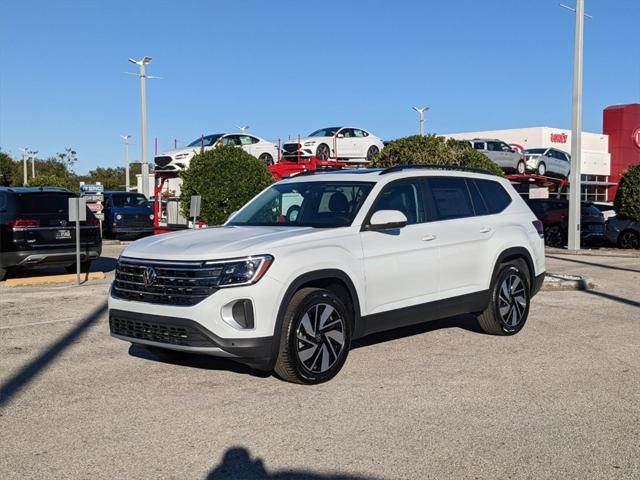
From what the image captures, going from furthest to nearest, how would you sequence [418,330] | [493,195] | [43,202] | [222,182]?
1. [222,182]
2. [43,202]
3. [418,330]
4. [493,195]

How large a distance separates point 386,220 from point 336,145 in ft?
65.2

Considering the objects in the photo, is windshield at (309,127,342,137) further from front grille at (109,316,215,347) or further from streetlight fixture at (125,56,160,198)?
front grille at (109,316,215,347)

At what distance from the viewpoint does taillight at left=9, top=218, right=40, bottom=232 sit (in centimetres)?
1255

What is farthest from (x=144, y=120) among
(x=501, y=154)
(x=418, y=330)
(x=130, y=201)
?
(x=418, y=330)

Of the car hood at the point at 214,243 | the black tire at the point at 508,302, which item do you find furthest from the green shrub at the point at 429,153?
the car hood at the point at 214,243

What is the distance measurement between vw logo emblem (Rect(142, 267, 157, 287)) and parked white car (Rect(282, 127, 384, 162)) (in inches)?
774

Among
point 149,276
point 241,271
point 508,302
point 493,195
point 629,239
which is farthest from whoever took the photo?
point 629,239

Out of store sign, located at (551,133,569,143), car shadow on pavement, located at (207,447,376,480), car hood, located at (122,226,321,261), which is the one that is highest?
store sign, located at (551,133,569,143)

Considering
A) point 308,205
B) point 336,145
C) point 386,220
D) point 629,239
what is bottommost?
point 629,239

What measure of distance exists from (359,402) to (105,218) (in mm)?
23472

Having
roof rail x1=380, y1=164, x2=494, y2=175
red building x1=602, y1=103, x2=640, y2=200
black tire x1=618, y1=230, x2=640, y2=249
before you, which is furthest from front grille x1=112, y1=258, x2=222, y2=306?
red building x1=602, y1=103, x2=640, y2=200

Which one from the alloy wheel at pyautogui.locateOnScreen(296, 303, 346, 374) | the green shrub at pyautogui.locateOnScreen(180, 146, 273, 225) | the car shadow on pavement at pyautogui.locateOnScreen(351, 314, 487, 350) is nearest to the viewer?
the alloy wheel at pyautogui.locateOnScreen(296, 303, 346, 374)

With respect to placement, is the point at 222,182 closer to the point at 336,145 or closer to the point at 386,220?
the point at 336,145

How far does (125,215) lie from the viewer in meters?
27.1
